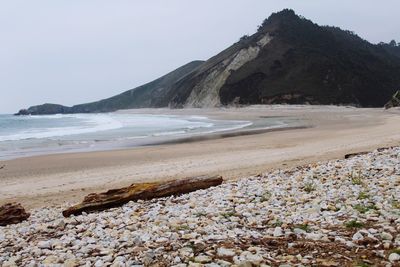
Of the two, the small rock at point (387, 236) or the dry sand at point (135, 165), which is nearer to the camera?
the small rock at point (387, 236)

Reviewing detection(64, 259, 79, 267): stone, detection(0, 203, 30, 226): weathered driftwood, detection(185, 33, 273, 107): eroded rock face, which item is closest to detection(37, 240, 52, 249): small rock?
detection(64, 259, 79, 267): stone

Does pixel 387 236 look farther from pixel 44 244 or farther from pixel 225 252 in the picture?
pixel 44 244

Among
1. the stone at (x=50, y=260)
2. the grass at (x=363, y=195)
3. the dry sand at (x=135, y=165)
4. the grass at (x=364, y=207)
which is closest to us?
the stone at (x=50, y=260)

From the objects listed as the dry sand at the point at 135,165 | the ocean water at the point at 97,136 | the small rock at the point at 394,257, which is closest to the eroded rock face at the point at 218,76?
the ocean water at the point at 97,136

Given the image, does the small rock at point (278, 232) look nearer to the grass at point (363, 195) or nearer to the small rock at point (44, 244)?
the grass at point (363, 195)

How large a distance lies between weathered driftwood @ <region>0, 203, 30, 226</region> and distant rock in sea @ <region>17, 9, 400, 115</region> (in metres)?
88.5

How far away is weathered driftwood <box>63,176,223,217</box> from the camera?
1070 cm

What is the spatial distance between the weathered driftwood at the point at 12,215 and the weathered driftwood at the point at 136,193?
1.26 metres

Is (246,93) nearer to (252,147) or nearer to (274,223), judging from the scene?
(252,147)

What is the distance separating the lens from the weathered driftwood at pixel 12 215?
10773mm

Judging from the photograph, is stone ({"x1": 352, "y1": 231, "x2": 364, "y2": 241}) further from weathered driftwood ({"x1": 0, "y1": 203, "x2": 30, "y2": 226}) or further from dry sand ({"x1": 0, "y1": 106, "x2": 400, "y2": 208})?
dry sand ({"x1": 0, "y1": 106, "x2": 400, "y2": 208})

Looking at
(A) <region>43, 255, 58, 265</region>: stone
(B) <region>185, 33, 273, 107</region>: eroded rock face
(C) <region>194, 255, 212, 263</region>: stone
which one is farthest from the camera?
(B) <region>185, 33, 273, 107</region>: eroded rock face

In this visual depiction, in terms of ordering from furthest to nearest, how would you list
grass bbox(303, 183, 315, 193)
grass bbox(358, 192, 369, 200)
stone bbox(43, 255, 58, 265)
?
grass bbox(303, 183, 315, 193) < grass bbox(358, 192, 369, 200) < stone bbox(43, 255, 58, 265)

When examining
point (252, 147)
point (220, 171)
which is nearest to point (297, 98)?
point (252, 147)
